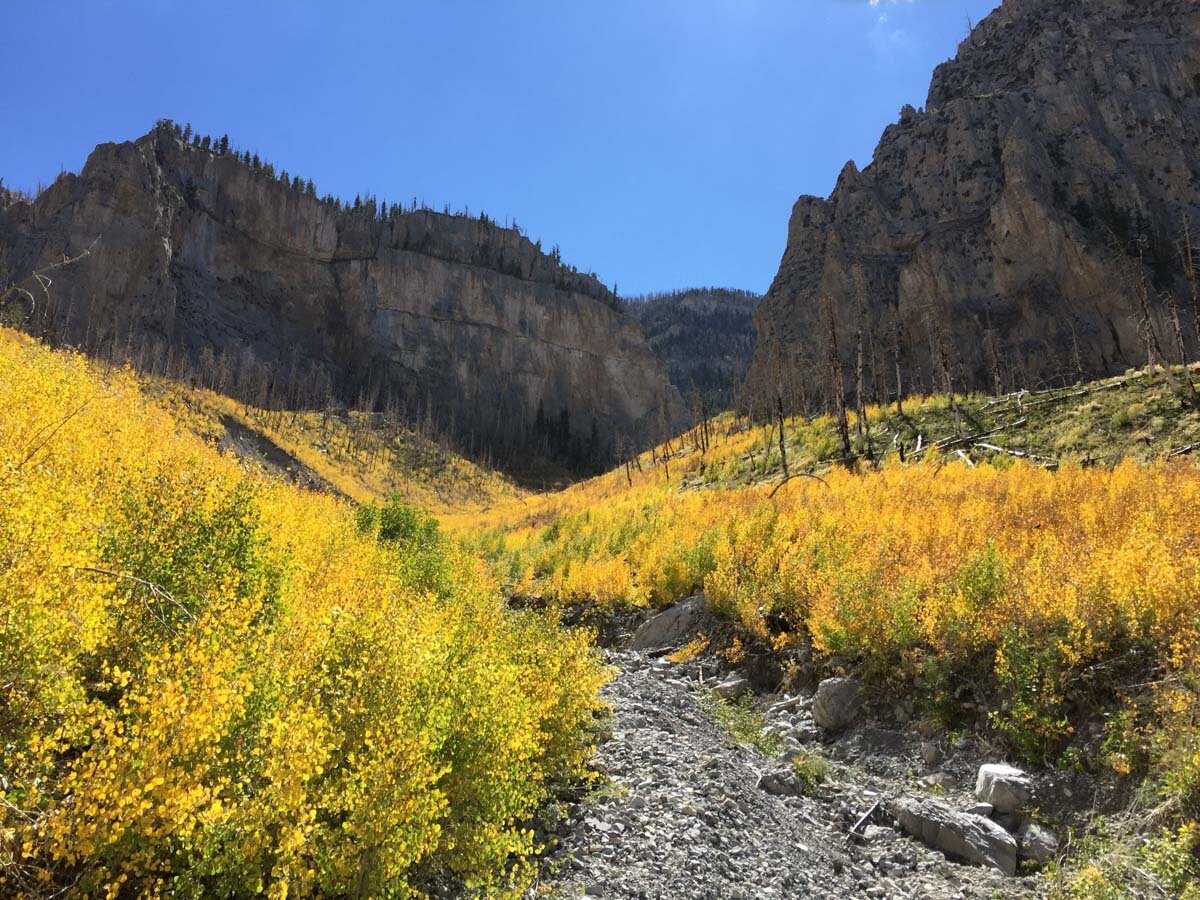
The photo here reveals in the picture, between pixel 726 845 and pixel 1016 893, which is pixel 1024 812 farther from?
pixel 726 845

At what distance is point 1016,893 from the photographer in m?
5.20

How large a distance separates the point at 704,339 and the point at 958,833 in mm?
178284

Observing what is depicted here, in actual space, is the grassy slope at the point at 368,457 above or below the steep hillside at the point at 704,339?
below

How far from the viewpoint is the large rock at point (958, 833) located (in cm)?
562

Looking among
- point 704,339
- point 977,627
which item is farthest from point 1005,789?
point 704,339

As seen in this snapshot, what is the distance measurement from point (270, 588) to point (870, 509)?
37.4ft

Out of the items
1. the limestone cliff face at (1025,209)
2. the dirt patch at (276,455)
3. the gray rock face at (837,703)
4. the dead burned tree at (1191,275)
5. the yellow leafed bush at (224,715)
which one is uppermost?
the limestone cliff face at (1025,209)

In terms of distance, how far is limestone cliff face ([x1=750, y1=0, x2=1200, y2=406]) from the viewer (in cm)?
6900

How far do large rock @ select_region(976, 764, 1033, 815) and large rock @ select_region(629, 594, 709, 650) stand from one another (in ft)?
21.3

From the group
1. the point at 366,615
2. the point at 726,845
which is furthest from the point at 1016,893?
the point at 366,615

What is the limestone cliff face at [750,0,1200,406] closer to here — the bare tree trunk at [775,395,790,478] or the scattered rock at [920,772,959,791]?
the bare tree trunk at [775,395,790,478]

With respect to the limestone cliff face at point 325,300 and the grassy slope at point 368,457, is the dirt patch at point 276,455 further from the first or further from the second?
the limestone cliff face at point 325,300

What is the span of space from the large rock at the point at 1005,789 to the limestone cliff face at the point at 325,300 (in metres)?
89.7

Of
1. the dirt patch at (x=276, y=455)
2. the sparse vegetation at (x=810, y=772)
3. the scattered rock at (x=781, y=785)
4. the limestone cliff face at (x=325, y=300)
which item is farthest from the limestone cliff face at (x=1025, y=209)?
the scattered rock at (x=781, y=785)
